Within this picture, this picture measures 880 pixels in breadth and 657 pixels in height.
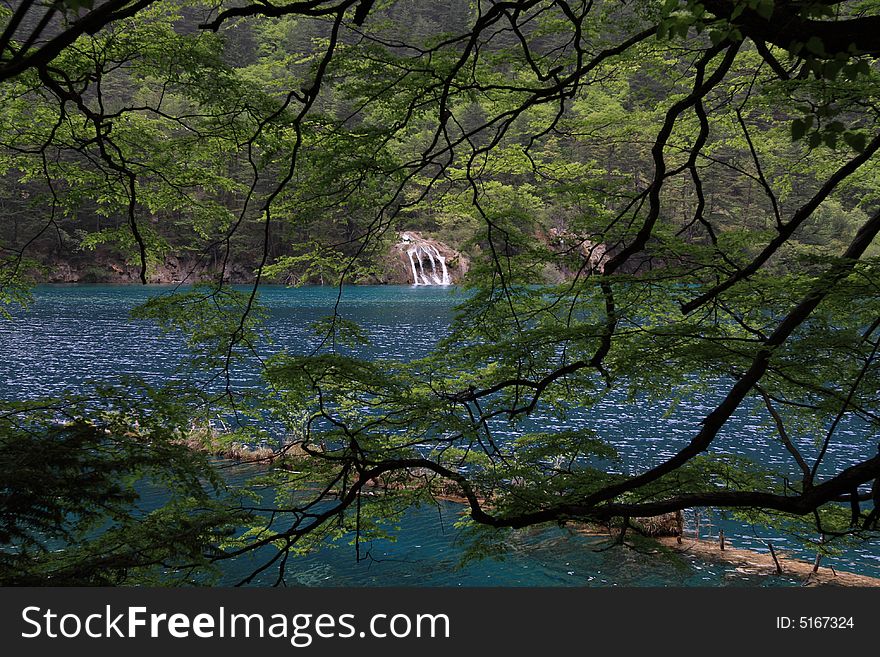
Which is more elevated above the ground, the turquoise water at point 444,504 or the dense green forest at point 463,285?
the dense green forest at point 463,285

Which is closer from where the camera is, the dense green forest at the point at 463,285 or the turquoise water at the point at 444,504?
the dense green forest at the point at 463,285

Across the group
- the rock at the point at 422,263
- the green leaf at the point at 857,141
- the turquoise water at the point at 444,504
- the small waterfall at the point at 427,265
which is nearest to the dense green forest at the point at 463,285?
the green leaf at the point at 857,141

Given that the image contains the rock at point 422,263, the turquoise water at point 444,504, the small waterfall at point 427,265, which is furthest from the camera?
the small waterfall at point 427,265

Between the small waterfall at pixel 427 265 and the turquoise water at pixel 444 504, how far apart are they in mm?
9757

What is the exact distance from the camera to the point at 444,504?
10531 mm

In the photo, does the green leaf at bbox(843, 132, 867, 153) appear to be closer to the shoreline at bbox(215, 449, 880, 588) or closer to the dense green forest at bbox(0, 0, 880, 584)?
the dense green forest at bbox(0, 0, 880, 584)

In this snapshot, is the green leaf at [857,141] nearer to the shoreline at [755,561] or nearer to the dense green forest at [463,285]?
the dense green forest at [463,285]

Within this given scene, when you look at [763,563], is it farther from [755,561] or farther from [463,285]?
[463,285]

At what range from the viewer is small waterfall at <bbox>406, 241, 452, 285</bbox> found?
42.8 m

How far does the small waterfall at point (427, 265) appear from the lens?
42.8 meters

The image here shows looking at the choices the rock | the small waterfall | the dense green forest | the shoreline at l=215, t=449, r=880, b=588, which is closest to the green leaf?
the dense green forest

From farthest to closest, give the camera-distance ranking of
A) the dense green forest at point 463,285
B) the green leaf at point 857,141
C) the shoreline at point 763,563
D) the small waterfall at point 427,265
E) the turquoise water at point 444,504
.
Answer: the small waterfall at point 427,265, the turquoise water at point 444,504, the shoreline at point 763,563, the dense green forest at point 463,285, the green leaf at point 857,141

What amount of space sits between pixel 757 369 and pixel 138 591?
3.28 metres

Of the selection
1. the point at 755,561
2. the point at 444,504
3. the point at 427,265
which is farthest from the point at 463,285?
the point at 427,265
